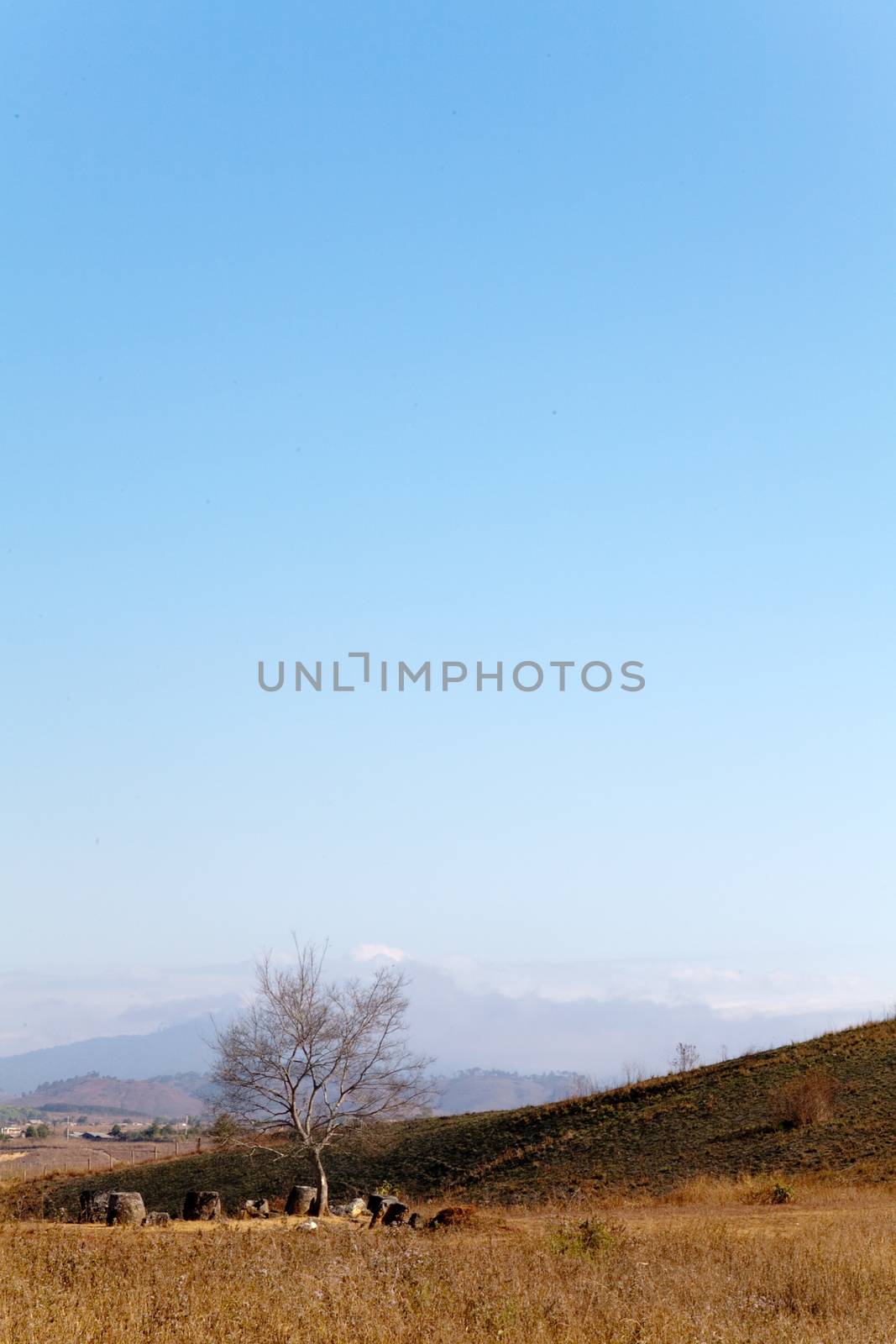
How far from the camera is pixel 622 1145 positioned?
167ft

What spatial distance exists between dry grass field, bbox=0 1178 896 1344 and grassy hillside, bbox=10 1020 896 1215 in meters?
22.4

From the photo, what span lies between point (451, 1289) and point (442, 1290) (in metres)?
0.16

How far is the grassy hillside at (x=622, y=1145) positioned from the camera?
43.4 meters

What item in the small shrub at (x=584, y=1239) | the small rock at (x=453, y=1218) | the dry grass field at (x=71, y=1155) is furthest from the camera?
the dry grass field at (x=71, y=1155)

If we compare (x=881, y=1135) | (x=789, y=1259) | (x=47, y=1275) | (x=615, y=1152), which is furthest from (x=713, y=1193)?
(x=47, y=1275)

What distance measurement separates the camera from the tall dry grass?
36.3ft

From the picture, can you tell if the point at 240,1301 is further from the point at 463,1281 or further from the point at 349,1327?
the point at 463,1281

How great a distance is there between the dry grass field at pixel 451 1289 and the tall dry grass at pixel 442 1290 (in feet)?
0.11

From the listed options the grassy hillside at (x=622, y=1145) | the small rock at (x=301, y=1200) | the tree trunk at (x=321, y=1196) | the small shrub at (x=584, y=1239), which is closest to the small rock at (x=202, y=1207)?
the tree trunk at (x=321, y=1196)

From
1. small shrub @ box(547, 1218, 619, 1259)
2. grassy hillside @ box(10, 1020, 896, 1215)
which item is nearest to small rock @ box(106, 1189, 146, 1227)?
grassy hillside @ box(10, 1020, 896, 1215)

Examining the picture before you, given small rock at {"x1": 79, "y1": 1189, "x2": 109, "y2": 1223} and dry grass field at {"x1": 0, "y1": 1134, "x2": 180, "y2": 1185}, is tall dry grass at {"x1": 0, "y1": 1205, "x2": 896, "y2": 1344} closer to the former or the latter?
small rock at {"x1": 79, "y1": 1189, "x2": 109, "y2": 1223}

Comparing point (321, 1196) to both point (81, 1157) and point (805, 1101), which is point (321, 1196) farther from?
point (81, 1157)

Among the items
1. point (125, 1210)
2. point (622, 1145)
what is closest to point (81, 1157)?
point (622, 1145)

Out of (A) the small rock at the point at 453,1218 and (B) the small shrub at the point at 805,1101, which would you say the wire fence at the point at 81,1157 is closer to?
(B) the small shrub at the point at 805,1101
